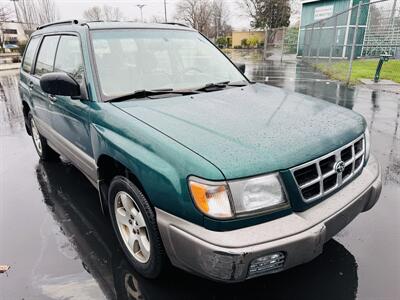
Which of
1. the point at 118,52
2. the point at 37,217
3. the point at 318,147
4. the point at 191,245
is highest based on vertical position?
the point at 118,52

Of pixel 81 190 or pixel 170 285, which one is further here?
pixel 81 190

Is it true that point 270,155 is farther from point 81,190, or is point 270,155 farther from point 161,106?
point 81,190

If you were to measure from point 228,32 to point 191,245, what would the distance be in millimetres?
62119

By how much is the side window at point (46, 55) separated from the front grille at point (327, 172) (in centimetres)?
312

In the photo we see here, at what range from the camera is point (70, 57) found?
333 centimetres

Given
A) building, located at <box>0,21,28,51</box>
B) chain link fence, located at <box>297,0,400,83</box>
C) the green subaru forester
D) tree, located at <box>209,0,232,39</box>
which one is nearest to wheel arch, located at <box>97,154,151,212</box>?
the green subaru forester

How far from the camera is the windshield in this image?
2.90 metres

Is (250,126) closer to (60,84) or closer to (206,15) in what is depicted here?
(60,84)

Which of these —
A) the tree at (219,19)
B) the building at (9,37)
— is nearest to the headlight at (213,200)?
the building at (9,37)

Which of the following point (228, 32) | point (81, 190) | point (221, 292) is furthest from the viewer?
point (228, 32)

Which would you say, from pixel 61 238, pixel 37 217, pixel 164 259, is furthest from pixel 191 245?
pixel 37 217

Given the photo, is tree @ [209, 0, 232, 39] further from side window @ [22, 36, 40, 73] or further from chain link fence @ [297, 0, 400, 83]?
side window @ [22, 36, 40, 73]

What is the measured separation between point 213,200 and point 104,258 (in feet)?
4.61

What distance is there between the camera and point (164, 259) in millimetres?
2201
